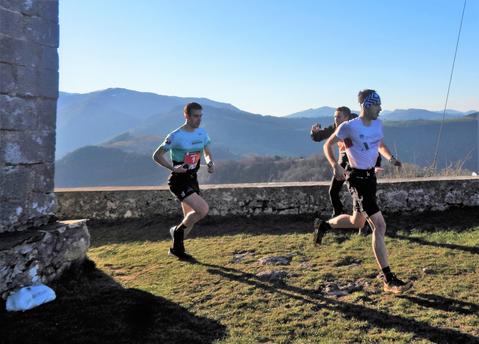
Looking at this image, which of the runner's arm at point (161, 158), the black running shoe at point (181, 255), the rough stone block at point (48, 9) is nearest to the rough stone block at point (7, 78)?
the rough stone block at point (48, 9)

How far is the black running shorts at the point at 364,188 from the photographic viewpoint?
4352 millimetres

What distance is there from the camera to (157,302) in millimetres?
4133

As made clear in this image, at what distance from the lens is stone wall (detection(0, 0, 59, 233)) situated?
171 inches

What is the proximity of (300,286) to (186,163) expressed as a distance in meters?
1.98

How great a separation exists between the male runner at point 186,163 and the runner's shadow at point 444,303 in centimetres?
248

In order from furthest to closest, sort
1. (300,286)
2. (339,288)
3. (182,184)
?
(182,184), (300,286), (339,288)

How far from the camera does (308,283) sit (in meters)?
4.45

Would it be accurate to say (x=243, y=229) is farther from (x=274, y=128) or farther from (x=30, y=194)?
(x=274, y=128)

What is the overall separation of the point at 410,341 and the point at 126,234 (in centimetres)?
505

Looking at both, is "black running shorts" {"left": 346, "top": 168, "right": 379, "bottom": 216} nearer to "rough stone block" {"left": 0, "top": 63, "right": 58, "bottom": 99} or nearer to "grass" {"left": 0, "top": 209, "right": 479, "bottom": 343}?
"grass" {"left": 0, "top": 209, "right": 479, "bottom": 343}

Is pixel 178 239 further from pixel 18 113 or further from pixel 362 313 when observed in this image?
pixel 362 313

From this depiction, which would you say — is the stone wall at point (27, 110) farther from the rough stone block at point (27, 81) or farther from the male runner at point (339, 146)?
the male runner at point (339, 146)

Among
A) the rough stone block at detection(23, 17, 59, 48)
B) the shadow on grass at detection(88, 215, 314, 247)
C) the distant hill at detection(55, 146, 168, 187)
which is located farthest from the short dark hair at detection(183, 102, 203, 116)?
the distant hill at detection(55, 146, 168, 187)

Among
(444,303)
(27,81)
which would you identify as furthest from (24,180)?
(444,303)
